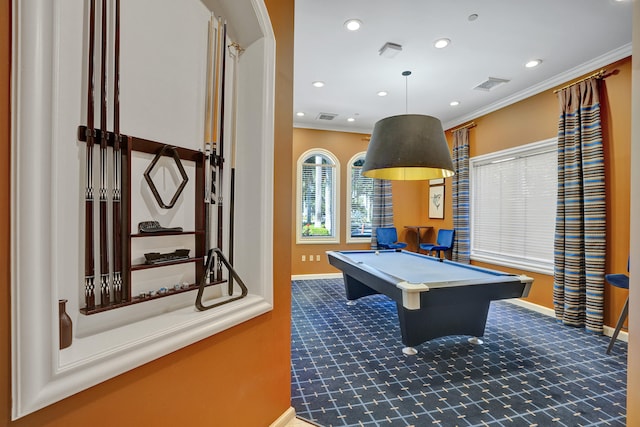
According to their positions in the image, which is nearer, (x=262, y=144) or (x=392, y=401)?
(x=262, y=144)

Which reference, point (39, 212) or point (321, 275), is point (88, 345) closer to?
point (39, 212)

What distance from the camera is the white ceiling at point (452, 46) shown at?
270 centimetres

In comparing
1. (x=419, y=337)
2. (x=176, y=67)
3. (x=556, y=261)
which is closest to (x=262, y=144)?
(x=176, y=67)

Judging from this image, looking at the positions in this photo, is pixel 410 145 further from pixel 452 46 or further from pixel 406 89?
pixel 406 89

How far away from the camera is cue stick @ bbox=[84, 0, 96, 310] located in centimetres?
115

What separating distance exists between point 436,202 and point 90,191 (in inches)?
239

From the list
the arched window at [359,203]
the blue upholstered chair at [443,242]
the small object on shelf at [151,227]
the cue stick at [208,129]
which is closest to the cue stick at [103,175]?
the small object on shelf at [151,227]

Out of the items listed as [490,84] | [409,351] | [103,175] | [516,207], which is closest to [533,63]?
[490,84]

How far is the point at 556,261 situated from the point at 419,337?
2.23 metres

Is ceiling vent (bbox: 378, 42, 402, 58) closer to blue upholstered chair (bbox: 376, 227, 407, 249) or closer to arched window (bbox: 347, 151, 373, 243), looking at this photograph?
arched window (bbox: 347, 151, 373, 243)

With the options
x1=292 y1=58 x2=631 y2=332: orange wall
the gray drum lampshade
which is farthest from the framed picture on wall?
the gray drum lampshade

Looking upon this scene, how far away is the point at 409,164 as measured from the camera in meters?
2.71

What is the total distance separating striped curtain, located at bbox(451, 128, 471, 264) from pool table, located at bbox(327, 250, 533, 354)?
1873 millimetres

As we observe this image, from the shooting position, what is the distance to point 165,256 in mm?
1442
